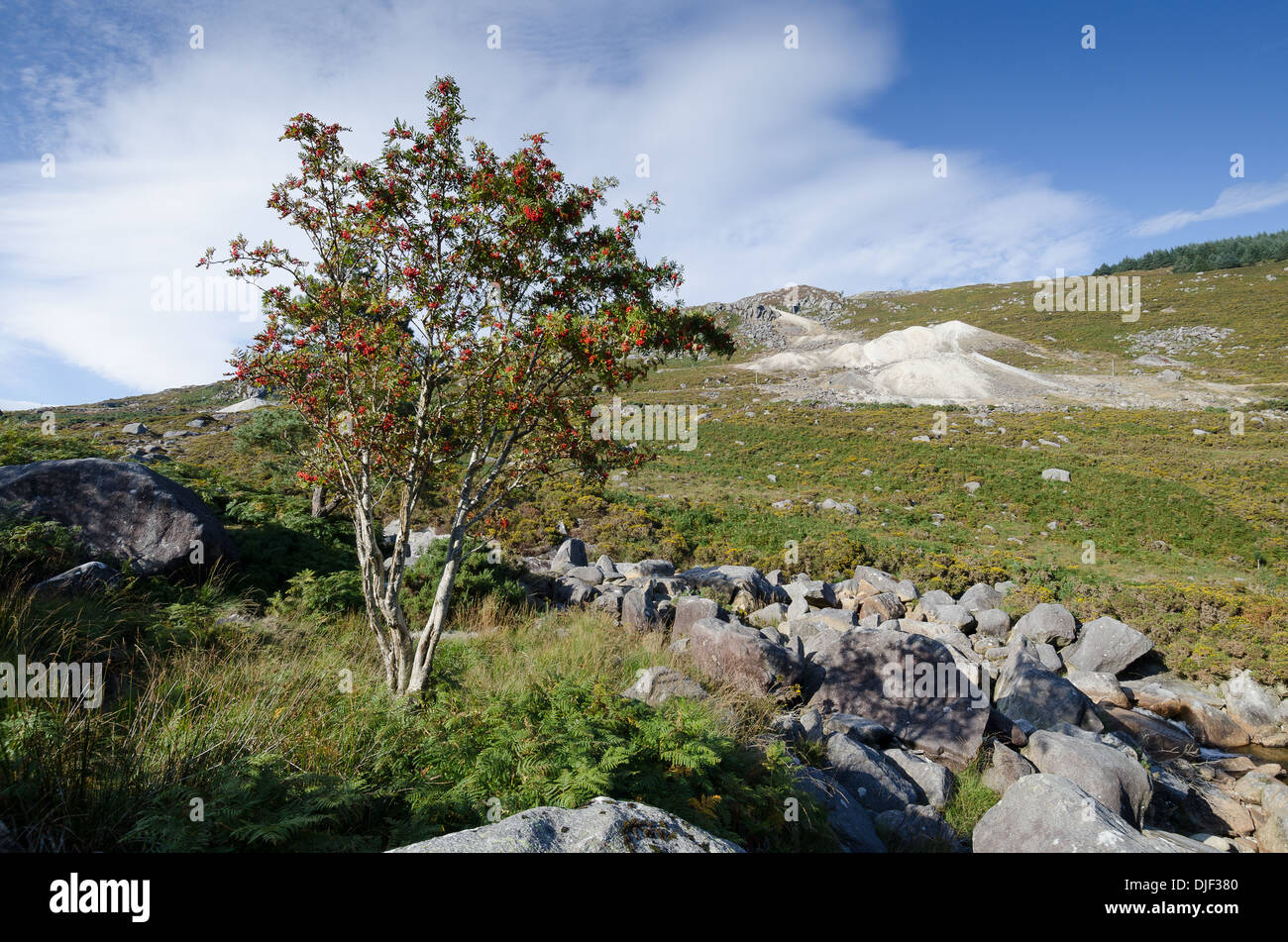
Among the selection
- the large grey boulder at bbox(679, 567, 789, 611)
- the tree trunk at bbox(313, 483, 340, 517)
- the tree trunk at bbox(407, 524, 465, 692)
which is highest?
the tree trunk at bbox(313, 483, 340, 517)

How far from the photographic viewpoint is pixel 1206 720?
33.6 feet

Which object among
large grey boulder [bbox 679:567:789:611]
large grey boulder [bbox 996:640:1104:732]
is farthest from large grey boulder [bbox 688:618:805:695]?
large grey boulder [bbox 679:567:789:611]

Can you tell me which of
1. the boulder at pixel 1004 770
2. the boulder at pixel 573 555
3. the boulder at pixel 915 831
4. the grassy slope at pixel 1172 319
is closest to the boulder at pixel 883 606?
the boulder at pixel 1004 770

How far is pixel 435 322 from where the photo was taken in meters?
6.39

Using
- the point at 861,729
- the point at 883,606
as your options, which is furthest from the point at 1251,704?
the point at 861,729

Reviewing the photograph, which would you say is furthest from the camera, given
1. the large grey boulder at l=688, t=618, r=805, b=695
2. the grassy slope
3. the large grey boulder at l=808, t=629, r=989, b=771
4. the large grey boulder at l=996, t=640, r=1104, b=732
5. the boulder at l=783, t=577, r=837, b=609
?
the grassy slope

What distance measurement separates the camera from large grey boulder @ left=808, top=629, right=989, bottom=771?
7.76 m

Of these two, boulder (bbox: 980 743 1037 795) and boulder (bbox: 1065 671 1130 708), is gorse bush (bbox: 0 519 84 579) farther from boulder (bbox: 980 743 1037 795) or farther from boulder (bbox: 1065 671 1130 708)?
boulder (bbox: 1065 671 1130 708)

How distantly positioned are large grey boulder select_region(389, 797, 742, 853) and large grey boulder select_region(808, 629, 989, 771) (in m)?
6.37

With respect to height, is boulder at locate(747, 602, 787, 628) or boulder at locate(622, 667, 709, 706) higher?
boulder at locate(622, 667, 709, 706)

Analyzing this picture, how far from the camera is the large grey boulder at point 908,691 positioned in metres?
7.76
